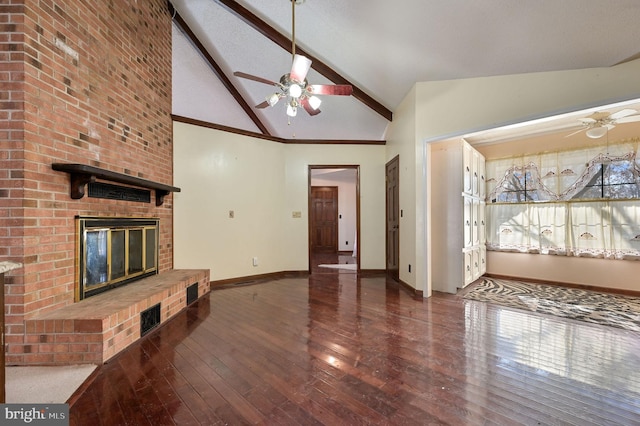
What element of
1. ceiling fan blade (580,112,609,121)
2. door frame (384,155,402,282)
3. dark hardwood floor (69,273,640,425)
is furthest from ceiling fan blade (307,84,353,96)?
ceiling fan blade (580,112,609,121)

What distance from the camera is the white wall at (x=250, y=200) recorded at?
12.8 ft

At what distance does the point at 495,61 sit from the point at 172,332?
4.11m

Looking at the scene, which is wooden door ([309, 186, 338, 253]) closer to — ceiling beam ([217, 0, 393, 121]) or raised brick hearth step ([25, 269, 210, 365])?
ceiling beam ([217, 0, 393, 121])

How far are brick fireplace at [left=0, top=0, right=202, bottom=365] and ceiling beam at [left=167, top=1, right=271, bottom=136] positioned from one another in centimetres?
98

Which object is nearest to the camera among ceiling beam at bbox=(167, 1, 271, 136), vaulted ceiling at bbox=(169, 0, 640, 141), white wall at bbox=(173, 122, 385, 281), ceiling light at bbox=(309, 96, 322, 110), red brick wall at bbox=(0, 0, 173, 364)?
red brick wall at bbox=(0, 0, 173, 364)

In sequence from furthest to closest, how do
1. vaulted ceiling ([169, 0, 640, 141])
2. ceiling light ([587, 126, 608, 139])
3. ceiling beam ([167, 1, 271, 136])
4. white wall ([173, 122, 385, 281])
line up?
1. white wall ([173, 122, 385, 281])
2. ceiling beam ([167, 1, 271, 136])
3. ceiling light ([587, 126, 608, 139])
4. vaulted ceiling ([169, 0, 640, 141])

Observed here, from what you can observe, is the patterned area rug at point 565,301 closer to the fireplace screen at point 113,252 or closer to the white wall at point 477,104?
the white wall at point 477,104

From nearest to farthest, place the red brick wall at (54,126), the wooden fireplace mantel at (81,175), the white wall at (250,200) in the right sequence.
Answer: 1. the red brick wall at (54,126)
2. the wooden fireplace mantel at (81,175)
3. the white wall at (250,200)

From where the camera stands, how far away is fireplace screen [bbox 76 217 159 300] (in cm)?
228

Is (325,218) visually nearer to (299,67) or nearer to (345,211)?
(345,211)

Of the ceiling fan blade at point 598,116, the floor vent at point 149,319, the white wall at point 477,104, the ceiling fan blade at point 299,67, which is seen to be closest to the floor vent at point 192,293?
the floor vent at point 149,319

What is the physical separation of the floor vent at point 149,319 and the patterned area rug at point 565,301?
3.60 meters

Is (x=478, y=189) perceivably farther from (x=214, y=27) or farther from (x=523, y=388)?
(x=214, y=27)

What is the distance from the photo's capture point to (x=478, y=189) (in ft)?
14.7
